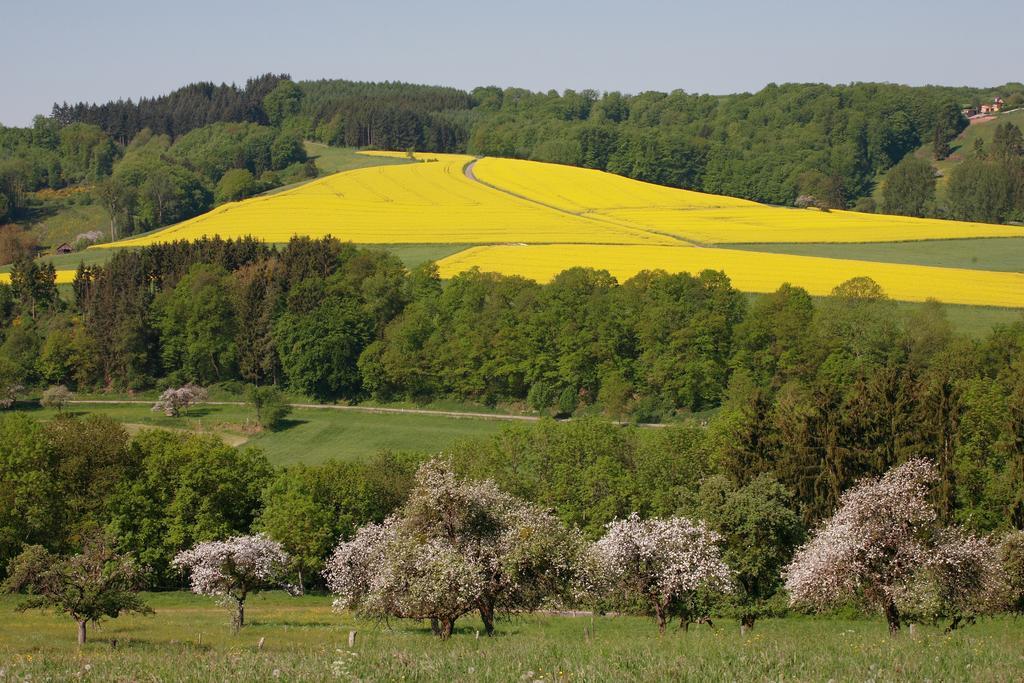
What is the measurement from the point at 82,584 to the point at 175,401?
57.0 metres

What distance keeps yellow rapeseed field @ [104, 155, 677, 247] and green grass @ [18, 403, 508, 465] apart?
114 feet

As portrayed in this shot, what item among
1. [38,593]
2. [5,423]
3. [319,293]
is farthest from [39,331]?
[38,593]

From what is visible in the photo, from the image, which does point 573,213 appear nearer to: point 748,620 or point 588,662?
point 748,620

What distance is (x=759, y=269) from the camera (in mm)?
105312

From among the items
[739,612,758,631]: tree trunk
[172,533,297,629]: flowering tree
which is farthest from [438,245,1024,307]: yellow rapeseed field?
[172,533,297,629]: flowering tree

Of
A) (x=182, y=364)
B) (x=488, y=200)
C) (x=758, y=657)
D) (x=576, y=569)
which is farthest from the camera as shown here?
(x=488, y=200)

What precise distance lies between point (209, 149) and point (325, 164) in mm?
18542

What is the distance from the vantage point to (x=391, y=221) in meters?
137

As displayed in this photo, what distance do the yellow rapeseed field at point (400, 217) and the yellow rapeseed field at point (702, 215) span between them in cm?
448

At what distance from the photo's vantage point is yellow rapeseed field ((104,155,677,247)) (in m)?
127

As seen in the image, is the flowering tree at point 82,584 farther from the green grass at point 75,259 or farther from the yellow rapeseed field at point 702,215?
the green grass at point 75,259

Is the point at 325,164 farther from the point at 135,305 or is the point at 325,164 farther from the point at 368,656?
the point at 368,656

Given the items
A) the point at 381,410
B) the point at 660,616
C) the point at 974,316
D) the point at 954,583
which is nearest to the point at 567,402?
the point at 381,410

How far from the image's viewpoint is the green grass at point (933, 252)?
110438 mm
